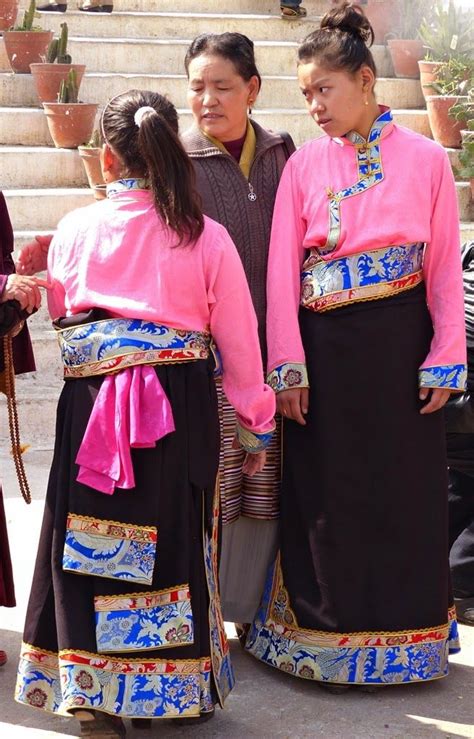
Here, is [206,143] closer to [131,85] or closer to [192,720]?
[192,720]

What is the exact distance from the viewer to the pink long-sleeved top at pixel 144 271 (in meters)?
3.31

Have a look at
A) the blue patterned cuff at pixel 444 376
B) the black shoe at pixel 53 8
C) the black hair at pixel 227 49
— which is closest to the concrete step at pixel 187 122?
the black shoe at pixel 53 8

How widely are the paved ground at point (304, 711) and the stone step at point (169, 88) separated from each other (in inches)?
218

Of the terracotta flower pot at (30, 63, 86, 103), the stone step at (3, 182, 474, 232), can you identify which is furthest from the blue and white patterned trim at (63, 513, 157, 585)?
the terracotta flower pot at (30, 63, 86, 103)

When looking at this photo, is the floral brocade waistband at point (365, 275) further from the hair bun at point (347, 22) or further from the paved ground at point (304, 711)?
the paved ground at point (304, 711)

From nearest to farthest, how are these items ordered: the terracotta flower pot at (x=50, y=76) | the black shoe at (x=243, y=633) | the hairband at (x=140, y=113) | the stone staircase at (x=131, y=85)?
1. the hairband at (x=140, y=113)
2. the black shoe at (x=243, y=633)
3. the stone staircase at (x=131, y=85)
4. the terracotta flower pot at (x=50, y=76)

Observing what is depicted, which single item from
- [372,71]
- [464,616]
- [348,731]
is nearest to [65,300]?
[372,71]

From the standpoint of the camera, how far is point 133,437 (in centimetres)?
328

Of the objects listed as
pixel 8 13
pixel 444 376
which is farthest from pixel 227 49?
pixel 8 13

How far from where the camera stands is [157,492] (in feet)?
11.0

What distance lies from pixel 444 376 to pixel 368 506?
470 mm

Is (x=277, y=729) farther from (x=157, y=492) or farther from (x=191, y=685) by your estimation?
(x=157, y=492)

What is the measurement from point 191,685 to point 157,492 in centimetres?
54

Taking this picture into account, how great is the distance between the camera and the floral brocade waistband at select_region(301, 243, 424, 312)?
12.5 ft
